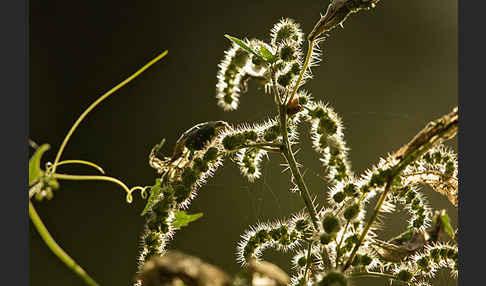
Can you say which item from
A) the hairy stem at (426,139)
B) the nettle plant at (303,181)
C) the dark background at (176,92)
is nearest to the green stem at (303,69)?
the nettle plant at (303,181)

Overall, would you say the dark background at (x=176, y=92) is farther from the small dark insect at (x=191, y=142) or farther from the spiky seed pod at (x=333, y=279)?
the spiky seed pod at (x=333, y=279)

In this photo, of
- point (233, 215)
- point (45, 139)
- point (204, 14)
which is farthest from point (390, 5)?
point (45, 139)

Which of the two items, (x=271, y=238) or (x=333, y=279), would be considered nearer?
(x=333, y=279)

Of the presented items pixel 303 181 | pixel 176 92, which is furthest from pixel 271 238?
pixel 176 92

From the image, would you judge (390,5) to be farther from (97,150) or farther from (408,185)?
(408,185)

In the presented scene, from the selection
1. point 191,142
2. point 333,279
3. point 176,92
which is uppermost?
point 176,92

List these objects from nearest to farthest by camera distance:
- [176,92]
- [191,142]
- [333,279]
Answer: [333,279] < [191,142] < [176,92]

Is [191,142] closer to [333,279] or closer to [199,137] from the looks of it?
[199,137]
